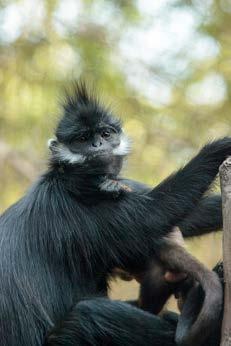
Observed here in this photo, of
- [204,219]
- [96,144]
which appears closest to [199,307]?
[204,219]

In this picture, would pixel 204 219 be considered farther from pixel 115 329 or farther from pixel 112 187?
pixel 115 329

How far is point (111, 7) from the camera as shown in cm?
1201

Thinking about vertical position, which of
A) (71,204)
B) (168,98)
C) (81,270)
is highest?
(168,98)

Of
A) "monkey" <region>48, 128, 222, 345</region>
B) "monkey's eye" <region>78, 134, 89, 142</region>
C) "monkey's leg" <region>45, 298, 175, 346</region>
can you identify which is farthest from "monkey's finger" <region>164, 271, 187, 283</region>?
"monkey's eye" <region>78, 134, 89, 142</region>

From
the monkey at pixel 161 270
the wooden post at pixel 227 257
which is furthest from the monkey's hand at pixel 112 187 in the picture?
the wooden post at pixel 227 257

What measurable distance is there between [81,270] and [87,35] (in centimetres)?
682

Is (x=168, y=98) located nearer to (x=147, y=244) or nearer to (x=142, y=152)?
(x=142, y=152)

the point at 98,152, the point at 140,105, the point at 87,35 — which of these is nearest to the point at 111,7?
the point at 87,35

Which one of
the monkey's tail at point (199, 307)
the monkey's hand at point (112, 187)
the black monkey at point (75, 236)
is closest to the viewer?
the monkey's tail at point (199, 307)

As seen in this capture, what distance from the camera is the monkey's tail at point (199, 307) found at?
4.76 meters

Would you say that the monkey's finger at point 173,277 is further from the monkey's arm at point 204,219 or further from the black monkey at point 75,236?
the monkey's arm at point 204,219

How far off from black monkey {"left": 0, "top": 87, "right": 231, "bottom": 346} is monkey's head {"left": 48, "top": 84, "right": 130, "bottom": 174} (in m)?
0.07

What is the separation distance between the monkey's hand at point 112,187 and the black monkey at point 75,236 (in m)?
0.04

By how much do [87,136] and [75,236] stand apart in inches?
32.3
